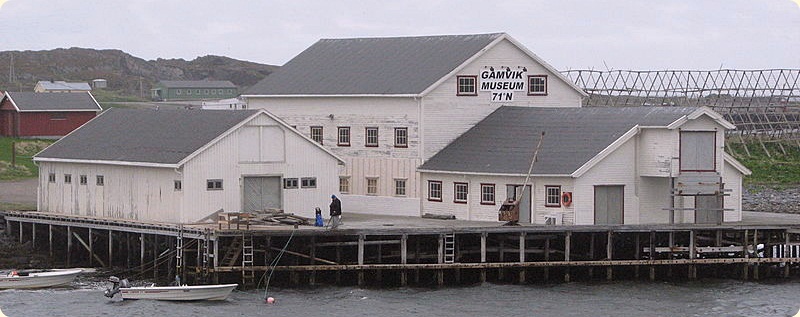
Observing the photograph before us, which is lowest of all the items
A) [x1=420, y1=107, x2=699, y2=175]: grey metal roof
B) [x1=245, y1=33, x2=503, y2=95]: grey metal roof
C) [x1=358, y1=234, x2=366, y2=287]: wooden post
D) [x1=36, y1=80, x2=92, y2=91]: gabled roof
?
[x1=358, y1=234, x2=366, y2=287]: wooden post

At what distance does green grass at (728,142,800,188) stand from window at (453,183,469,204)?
33899 mm

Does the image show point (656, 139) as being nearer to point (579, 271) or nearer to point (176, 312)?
point (579, 271)

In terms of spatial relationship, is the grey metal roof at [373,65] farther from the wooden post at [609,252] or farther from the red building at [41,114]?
the red building at [41,114]

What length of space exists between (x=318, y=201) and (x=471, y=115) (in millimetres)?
7911

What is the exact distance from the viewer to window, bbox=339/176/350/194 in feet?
205

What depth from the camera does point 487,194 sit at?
2224 inches

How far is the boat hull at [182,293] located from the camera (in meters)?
46.3

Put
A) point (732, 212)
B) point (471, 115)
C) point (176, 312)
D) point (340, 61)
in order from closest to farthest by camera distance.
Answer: point (176, 312), point (732, 212), point (471, 115), point (340, 61)

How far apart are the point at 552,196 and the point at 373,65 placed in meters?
12.5

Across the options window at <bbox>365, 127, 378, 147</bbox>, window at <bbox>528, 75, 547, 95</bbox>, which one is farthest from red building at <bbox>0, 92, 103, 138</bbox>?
window at <bbox>528, 75, 547, 95</bbox>

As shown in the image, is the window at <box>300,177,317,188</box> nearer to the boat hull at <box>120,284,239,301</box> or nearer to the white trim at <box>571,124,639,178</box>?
the white trim at <box>571,124,639,178</box>

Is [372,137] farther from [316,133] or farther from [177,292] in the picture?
[177,292]

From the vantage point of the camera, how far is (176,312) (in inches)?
1768

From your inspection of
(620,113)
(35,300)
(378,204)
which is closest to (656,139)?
(620,113)
